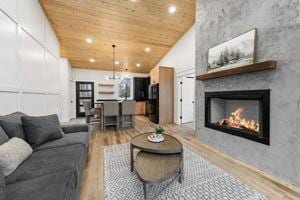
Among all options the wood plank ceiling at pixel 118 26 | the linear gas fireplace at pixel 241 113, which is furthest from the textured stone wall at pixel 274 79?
the wood plank ceiling at pixel 118 26

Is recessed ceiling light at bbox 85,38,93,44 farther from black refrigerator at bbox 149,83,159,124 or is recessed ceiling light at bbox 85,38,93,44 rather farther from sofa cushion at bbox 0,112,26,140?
sofa cushion at bbox 0,112,26,140

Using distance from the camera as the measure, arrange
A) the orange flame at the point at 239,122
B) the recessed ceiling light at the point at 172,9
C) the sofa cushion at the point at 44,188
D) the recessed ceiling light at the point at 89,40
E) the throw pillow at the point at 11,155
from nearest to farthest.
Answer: the sofa cushion at the point at 44,188, the throw pillow at the point at 11,155, the orange flame at the point at 239,122, the recessed ceiling light at the point at 172,9, the recessed ceiling light at the point at 89,40

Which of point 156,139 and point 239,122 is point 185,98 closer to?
point 239,122

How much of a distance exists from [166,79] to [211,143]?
3.38 metres

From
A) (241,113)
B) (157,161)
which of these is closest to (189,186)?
(157,161)

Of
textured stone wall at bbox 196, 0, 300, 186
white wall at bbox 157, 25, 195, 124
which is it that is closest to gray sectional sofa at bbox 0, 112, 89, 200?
textured stone wall at bbox 196, 0, 300, 186

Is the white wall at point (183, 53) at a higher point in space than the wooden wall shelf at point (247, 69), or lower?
higher

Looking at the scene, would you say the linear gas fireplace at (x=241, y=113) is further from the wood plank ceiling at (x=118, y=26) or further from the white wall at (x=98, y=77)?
the white wall at (x=98, y=77)

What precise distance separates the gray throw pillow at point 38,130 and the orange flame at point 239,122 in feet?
11.0

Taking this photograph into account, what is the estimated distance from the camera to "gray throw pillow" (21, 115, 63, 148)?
192 centimetres

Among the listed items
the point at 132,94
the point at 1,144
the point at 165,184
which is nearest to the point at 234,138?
the point at 165,184

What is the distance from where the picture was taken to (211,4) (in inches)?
125

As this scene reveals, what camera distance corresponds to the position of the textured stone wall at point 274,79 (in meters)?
1.85

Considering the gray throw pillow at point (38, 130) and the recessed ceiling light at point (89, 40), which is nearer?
the gray throw pillow at point (38, 130)
